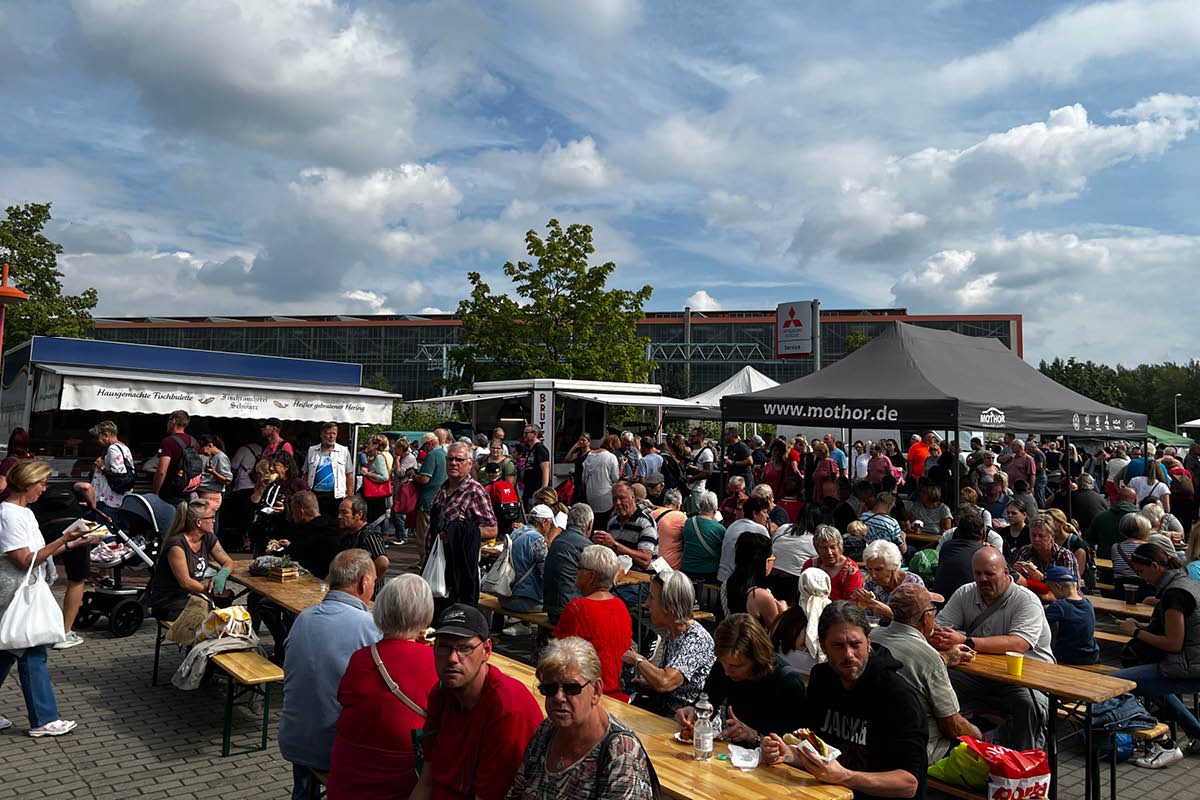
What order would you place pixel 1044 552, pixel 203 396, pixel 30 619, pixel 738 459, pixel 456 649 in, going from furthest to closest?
pixel 203 396
pixel 738 459
pixel 1044 552
pixel 30 619
pixel 456 649

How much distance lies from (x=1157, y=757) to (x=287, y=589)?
227 inches

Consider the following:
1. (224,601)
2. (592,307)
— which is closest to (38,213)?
(592,307)

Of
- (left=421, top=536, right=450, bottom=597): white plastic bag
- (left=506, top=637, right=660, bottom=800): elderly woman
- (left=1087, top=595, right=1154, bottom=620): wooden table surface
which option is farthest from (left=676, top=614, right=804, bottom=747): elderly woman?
(left=1087, top=595, right=1154, bottom=620): wooden table surface

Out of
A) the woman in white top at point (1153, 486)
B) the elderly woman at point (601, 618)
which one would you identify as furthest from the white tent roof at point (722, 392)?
the elderly woman at point (601, 618)

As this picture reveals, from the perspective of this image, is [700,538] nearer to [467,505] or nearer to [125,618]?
[467,505]

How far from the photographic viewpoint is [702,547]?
Answer: 7199 millimetres

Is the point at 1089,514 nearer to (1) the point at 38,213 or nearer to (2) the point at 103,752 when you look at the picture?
(2) the point at 103,752

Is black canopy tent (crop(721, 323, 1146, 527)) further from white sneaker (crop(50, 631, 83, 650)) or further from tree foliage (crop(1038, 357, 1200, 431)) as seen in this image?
tree foliage (crop(1038, 357, 1200, 431))

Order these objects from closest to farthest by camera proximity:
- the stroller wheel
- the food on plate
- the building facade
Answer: the food on plate → the stroller wheel → the building facade

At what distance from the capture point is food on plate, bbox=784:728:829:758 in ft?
9.45

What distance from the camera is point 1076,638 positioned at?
5102mm

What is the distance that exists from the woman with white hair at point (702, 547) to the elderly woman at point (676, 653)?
10.6 ft

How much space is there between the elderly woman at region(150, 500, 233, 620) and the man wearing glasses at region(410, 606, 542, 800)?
3984mm

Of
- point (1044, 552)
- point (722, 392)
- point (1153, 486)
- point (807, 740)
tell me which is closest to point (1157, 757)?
point (1044, 552)
